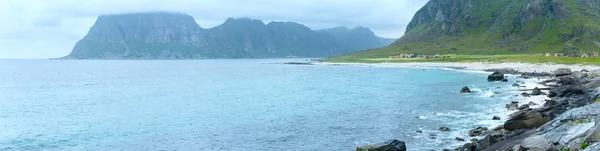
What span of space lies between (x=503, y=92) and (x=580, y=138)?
55078 millimetres

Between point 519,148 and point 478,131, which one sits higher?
point 519,148

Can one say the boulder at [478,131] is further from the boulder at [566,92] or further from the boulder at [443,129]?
the boulder at [566,92]

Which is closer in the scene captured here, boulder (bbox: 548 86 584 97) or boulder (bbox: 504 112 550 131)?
boulder (bbox: 504 112 550 131)

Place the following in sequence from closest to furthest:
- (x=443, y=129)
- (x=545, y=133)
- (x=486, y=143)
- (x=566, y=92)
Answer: (x=545, y=133) → (x=486, y=143) → (x=443, y=129) → (x=566, y=92)

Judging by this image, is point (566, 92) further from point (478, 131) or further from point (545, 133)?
point (545, 133)

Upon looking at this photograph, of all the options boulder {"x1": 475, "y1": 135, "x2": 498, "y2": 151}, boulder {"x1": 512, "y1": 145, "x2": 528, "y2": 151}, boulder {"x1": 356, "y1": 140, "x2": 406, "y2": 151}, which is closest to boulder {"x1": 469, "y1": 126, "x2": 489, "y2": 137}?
boulder {"x1": 475, "y1": 135, "x2": 498, "y2": 151}

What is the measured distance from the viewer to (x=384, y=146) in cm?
3203

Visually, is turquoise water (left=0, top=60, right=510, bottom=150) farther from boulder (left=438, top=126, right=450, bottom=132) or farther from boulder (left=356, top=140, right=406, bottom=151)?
boulder (left=356, top=140, right=406, bottom=151)

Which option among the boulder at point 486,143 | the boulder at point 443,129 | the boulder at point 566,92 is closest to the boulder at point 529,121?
the boulder at point 443,129

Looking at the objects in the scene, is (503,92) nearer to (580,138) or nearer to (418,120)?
(418,120)

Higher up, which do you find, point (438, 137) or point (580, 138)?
point (580, 138)

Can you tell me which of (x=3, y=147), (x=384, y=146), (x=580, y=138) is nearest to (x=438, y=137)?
(x=384, y=146)

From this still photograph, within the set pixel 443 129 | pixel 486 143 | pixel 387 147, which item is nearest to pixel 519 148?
pixel 486 143

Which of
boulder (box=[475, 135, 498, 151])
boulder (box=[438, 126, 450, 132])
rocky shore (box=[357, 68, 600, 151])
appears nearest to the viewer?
rocky shore (box=[357, 68, 600, 151])
